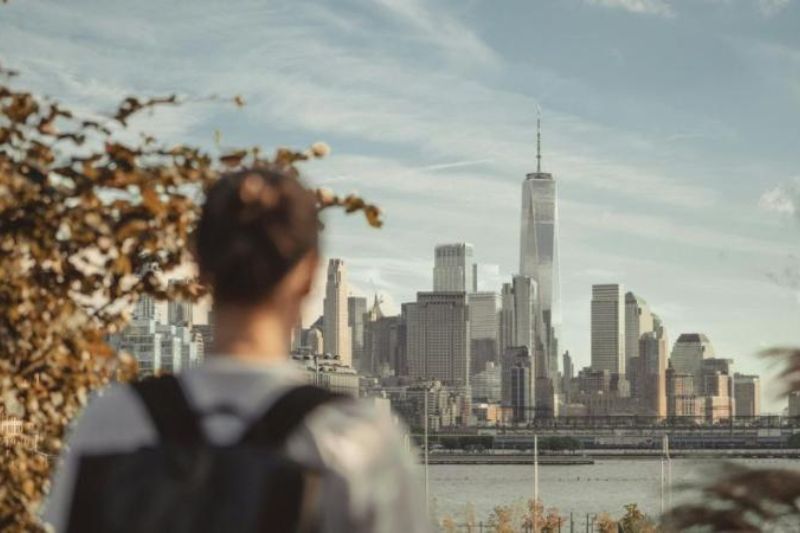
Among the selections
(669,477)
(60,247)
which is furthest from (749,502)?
(669,477)

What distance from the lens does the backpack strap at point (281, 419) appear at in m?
1.60

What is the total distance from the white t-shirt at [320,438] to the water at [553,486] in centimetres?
5140

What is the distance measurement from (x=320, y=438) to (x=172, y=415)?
0.17 m

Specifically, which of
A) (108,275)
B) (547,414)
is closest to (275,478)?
(108,275)

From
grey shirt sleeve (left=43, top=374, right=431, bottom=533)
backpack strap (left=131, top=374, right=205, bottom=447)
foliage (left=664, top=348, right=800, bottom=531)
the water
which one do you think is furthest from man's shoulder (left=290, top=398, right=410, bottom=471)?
the water

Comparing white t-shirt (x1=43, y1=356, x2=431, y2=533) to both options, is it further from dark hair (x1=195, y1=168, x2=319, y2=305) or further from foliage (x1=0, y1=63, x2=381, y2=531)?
foliage (x1=0, y1=63, x2=381, y2=531)

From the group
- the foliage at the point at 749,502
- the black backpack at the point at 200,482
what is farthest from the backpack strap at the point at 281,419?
the foliage at the point at 749,502

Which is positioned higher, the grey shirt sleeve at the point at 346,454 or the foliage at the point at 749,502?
the grey shirt sleeve at the point at 346,454

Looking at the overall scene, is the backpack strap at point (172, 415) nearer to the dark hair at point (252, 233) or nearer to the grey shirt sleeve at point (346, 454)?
the grey shirt sleeve at point (346, 454)

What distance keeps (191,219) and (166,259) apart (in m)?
0.34

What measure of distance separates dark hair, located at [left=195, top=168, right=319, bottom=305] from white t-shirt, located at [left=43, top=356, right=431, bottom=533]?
94mm

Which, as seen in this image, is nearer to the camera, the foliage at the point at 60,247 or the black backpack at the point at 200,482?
the black backpack at the point at 200,482

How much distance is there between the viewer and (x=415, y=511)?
5.32 ft

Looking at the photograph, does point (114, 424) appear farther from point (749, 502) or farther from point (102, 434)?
point (749, 502)
